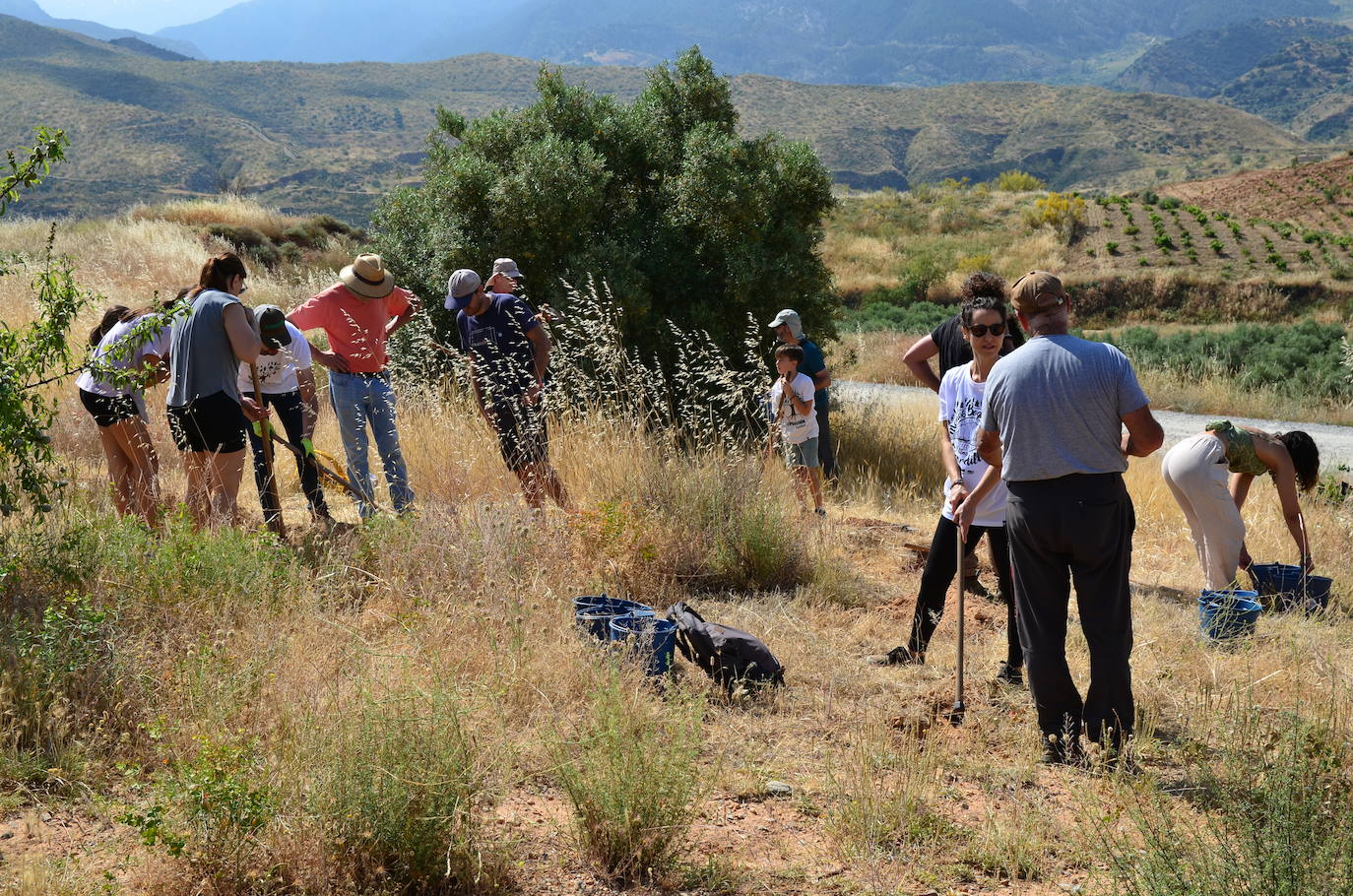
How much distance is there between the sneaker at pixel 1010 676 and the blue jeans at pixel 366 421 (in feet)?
11.8

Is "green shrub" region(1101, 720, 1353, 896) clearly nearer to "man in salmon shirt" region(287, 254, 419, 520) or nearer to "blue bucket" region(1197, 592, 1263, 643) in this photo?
"blue bucket" region(1197, 592, 1263, 643)

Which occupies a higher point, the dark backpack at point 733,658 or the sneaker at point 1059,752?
the dark backpack at point 733,658

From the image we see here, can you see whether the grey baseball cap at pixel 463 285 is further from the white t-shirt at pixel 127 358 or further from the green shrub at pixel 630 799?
the green shrub at pixel 630 799

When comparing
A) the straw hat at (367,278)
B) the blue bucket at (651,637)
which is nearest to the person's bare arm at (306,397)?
the straw hat at (367,278)

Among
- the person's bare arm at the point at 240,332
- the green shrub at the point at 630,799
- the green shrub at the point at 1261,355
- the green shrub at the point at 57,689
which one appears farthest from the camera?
the green shrub at the point at 1261,355

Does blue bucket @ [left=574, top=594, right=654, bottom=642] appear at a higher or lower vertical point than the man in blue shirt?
lower

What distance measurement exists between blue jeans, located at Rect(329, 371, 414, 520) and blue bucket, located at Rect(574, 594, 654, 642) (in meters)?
2.11

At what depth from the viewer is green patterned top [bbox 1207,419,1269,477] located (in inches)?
230

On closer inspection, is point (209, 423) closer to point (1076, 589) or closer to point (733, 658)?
point (733, 658)

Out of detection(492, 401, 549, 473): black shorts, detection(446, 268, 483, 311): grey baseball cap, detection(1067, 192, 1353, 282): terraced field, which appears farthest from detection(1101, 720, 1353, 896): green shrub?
detection(1067, 192, 1353, 282): terraced field

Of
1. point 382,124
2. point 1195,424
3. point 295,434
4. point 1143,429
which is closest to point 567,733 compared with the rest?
point 1143,429

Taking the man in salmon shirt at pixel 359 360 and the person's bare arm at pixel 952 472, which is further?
the man in salmon shirt at pixel 359 360

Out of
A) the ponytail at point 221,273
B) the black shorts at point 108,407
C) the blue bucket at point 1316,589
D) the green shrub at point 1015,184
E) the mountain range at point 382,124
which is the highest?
the mountain range at point 382,124

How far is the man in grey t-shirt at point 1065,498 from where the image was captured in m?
3.75
